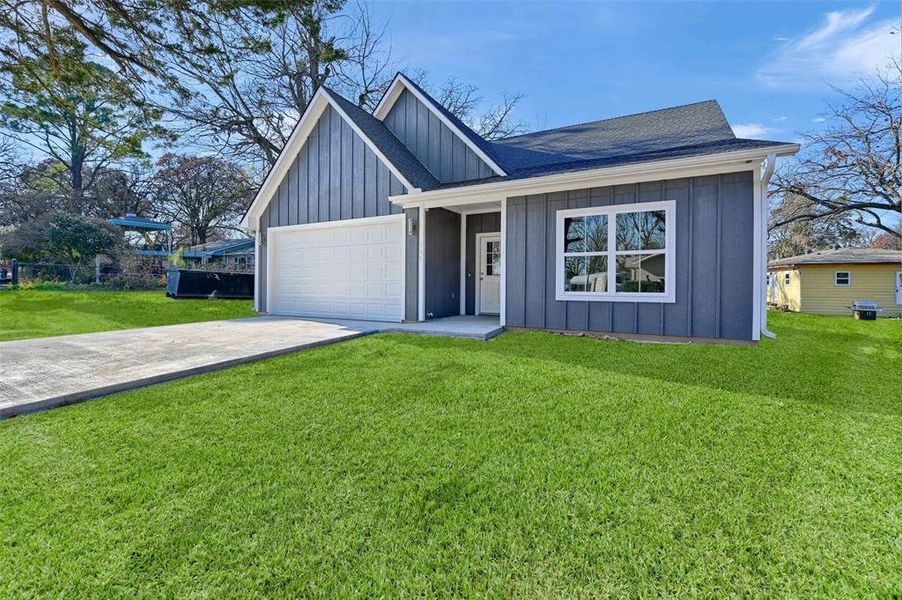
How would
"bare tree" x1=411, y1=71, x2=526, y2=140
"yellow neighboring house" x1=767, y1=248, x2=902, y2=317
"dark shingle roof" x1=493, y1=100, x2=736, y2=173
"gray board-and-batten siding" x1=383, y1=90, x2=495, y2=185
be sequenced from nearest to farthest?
"dark shingle roof" x1=493, y1=100, x2=736, y2=173 < "gray board-and-batten siding" x1=383, y1=90, x2=495, y2=185 < "yellow neighboring house" x1=767, y1=248, x2=902, y2=317 < "bare tree" x1=411, y1=71, x2=526, y2=140

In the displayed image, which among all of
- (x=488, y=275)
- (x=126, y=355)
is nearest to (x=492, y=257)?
(x=488, y=275)

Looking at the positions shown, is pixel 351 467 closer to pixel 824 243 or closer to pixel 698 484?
pixel 698 484

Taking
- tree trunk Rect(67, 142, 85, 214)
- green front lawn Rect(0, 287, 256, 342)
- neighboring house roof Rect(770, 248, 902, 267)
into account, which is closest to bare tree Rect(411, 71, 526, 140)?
green front lawn Rect(0, 287, 256, 342)

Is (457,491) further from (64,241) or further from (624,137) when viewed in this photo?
(64,241)

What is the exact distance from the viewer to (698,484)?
7.22 feet

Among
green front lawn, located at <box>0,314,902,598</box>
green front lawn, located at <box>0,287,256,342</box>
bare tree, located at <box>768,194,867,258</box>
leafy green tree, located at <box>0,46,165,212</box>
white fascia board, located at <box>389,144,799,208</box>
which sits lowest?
green front lawn, located at <box>0,314,902,598</box>

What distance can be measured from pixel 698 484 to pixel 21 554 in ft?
10.2

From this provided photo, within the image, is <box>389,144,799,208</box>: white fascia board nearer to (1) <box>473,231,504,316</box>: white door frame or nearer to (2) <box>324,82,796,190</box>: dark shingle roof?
(2) <box>324,82,796,190</box>: dark shingle roof

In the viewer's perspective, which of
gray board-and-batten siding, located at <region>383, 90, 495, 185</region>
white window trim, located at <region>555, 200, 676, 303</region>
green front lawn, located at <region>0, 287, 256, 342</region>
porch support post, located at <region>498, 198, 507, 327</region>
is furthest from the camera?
gray board-and-batten siding, located at <region>383, 90, 495, 185</region>

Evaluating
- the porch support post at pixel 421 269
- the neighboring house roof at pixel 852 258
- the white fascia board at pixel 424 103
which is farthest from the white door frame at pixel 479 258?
the neighboring house roof at pixel 852 258

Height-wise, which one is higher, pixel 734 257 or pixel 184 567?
pixel 734 257

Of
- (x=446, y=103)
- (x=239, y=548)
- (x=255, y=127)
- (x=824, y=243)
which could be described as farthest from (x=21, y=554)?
(x=824, y=243)

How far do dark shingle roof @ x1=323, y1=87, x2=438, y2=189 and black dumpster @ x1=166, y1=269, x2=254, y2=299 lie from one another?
311 inches

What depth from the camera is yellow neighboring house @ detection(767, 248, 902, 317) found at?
17.0 metres
